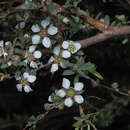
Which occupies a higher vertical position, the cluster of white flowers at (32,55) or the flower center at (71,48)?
the flower center at (71,48)

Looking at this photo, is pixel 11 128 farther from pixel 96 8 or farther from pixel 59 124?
pixel 96 8

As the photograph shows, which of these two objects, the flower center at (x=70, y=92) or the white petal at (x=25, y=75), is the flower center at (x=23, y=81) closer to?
the white petal at (x=25, y=75)

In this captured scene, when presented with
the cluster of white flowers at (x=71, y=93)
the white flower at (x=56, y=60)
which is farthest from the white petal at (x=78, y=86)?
the white flower at (x=56, y=60)

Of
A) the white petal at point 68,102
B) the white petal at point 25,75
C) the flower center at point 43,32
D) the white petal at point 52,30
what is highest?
the white petal at point 52,30

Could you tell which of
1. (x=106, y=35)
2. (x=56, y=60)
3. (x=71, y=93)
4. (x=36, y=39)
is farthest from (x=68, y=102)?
(x=106, y=35)

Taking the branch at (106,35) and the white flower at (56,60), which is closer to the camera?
the white flower at (56,60)

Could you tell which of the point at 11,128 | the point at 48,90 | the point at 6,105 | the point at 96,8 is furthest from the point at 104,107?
the point at 6,105
